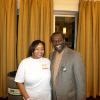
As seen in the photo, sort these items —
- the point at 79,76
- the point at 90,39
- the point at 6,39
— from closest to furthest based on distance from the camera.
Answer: the point at 79,76, the point at 6,39, the point at 90,39

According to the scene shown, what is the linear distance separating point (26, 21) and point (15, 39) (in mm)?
408

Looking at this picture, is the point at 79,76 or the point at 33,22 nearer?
the point at 79,76

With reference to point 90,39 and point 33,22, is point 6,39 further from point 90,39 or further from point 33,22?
point 90,39

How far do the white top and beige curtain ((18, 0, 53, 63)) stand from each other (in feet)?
6.22

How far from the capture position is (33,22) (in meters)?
4.08

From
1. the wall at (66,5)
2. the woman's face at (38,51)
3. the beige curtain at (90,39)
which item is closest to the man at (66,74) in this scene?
the woman's face at (38,51)

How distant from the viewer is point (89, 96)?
4355 millimetres

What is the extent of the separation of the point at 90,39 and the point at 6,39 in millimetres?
1701

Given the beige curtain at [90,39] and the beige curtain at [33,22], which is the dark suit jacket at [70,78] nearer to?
the beige curtain at [33,22]

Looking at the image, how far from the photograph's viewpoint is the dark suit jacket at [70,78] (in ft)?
6.96

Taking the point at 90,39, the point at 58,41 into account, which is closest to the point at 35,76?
the point at 58,41

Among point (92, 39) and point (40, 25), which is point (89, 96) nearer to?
point (92, 39)

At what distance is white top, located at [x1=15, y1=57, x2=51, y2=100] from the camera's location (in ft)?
7.05

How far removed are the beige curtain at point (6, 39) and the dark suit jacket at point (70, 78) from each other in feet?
6.56
